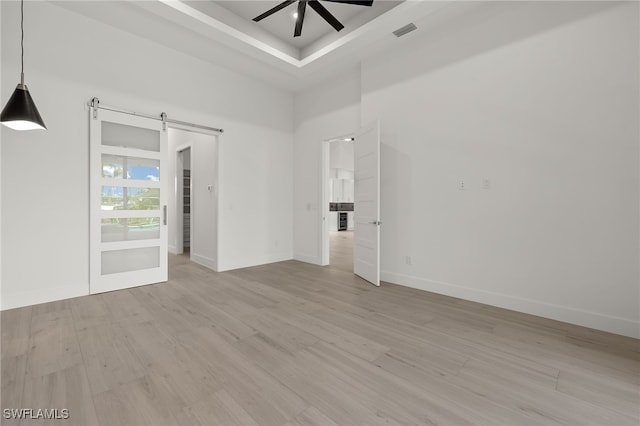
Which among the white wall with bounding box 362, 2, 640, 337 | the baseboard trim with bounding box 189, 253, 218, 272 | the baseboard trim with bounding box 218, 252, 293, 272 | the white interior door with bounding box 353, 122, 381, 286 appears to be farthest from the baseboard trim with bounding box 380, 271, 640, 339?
the baseboard trim with bounding box 189, 253, 218, 272

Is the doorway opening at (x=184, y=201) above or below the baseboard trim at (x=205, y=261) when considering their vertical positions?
above

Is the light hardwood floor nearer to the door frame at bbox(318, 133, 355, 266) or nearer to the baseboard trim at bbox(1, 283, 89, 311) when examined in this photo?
the baseboard trim at bbox(1, 283, 89, 311)

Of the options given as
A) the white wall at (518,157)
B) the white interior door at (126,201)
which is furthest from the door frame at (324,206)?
the white interior door at (126,201)

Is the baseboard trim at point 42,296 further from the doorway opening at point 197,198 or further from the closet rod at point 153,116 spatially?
the closet rod at point 153,116

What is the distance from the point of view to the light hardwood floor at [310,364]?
1.59m

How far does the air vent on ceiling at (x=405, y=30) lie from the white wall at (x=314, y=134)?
1095mm

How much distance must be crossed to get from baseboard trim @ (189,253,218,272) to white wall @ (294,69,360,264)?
5.57 ft

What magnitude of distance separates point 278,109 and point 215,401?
17.3 feet

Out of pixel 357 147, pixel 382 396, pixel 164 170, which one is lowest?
pixel 382 396

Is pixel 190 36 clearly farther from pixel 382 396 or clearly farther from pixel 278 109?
pixel 382 396

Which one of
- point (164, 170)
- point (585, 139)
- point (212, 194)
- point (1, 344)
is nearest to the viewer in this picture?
point (1, 344)

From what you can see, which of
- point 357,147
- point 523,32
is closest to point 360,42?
point 357,147

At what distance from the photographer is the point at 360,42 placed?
3973 millimetres

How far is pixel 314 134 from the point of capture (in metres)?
5.62
